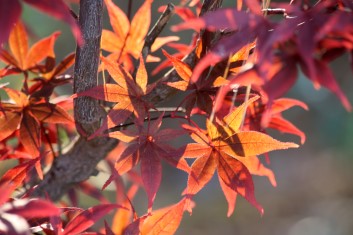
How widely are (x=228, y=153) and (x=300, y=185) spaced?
2.54 metres

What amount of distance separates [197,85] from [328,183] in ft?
8.34

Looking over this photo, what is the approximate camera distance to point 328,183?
9.72 ft

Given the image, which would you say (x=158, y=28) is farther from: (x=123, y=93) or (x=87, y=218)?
(x=87, y=218)

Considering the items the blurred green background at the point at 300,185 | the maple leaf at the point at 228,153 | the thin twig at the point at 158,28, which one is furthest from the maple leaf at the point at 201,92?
the blurred green background at the point at 300,185

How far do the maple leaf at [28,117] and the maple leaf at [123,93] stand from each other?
78mm

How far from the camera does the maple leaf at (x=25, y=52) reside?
715 mm

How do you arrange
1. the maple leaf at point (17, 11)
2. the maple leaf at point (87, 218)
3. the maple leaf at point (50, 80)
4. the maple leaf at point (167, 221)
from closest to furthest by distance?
the maple leaf at point (17, 11), the maple leaf at point (87, 218), the maple leaf at point (167, 221), the maple leaf at point (50, 80)

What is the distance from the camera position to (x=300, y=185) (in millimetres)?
3000

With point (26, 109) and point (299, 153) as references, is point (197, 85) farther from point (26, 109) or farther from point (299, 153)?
point (299, 153)

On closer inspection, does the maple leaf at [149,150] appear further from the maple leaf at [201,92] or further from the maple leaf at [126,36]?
the maple leaf at [126,36]

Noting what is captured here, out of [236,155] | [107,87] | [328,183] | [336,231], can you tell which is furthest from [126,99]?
[328,183]

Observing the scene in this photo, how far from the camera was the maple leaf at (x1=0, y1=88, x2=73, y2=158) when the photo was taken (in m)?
0.62

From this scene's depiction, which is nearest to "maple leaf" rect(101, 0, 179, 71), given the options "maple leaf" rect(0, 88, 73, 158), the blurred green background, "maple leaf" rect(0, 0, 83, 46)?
"maple leaf" rect(0, 88, 73, 158)

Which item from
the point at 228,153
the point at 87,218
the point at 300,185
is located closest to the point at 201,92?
the point at 228,153
